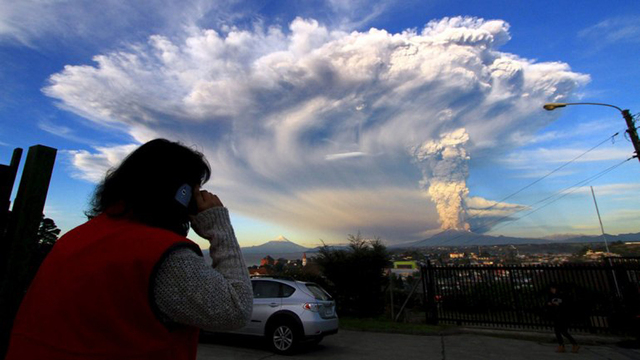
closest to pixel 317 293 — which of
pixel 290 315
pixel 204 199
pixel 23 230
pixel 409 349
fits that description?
pixel 290 315

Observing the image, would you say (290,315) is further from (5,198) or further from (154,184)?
(154,184)

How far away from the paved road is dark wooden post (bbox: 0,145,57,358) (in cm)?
607

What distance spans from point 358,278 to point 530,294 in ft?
21.4

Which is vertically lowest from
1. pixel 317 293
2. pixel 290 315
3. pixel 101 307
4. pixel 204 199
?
pixel 290 315

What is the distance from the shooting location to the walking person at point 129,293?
873mm

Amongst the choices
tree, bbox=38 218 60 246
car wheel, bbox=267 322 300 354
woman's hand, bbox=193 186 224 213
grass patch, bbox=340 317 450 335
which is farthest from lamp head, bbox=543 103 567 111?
tree, bbox=38 218 60 246

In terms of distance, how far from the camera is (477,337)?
10594 mm

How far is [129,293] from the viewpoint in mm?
Answer: 891

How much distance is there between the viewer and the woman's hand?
127 cm

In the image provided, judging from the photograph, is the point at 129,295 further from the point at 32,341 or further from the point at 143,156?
the point at 143,156

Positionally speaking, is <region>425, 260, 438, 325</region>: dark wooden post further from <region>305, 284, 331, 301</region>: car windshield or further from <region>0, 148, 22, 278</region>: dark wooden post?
<region>0, 148, 22, 278</region>: dark wooden post

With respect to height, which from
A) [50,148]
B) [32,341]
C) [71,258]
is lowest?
[32,341]

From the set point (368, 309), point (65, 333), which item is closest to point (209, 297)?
point (65, 333)

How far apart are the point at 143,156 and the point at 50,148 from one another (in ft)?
4.95
